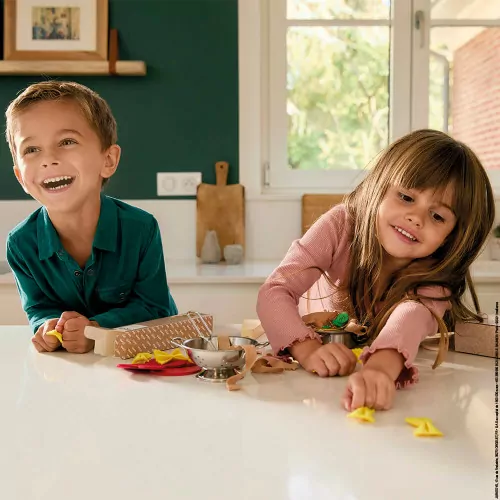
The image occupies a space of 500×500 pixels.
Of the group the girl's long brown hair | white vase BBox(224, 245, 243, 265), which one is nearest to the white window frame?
white vase BBox(224, 245, 243, 265)

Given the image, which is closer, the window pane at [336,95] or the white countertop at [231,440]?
the white countertop at [231,440]

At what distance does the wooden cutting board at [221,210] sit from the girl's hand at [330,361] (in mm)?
2133

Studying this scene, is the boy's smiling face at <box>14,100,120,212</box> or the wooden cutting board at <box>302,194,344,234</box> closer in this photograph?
the boy's smiling face at <box>14,100,120,212</box>

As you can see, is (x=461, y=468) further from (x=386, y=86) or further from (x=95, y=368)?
(x=386, y=86)

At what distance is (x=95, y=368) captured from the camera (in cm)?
110

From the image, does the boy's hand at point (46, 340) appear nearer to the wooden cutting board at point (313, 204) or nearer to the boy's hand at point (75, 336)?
the boy's hand at point (75, 336)

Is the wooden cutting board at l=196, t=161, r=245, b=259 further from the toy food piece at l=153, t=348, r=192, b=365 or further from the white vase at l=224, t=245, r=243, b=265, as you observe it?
the toy food piece at l=153, t=348, r=192, b=365

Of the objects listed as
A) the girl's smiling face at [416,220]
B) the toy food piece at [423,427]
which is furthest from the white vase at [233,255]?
the toy food piece at [423,427]

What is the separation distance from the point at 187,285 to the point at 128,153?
3.13ft

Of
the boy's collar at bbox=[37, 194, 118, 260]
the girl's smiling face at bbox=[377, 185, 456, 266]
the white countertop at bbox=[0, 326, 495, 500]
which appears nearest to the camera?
the white countertop at bbox=[0, 326, 495, 500]

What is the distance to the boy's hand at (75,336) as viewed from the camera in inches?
47.6

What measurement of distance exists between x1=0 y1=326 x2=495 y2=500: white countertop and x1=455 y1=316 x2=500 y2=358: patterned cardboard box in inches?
5.8

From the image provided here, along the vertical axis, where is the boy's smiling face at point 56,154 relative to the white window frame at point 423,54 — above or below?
below

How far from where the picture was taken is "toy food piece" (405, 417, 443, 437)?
779 mm
